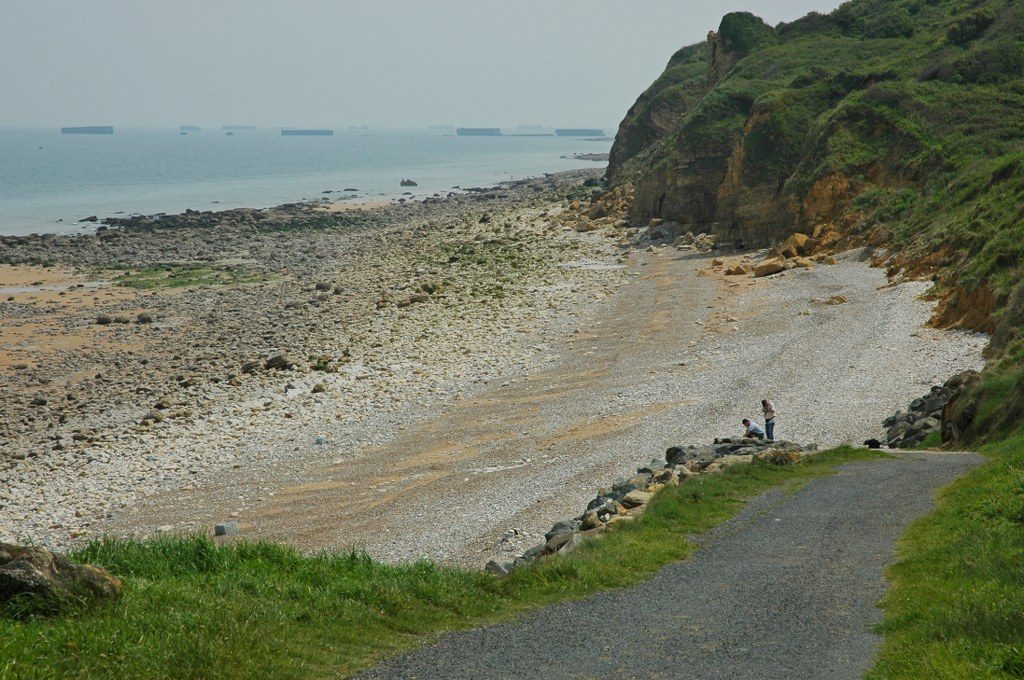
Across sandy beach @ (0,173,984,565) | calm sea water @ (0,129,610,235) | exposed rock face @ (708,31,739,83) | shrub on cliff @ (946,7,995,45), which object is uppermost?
exposed rock face @ (708,31,739,83)

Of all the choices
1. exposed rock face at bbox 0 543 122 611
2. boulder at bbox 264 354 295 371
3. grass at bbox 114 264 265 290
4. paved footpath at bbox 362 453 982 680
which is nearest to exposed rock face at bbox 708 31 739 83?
grass at bbox 114 264 265 290

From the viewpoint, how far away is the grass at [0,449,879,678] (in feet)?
23.1

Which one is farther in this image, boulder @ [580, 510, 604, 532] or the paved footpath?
boulder @ [580, 510, 604, 532]

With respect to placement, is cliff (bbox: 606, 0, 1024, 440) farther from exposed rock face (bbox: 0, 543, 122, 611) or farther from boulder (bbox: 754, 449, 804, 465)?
exposed rock face (bbox: 0, 543, 122, 611)

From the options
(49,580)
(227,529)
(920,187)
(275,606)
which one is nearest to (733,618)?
(275,606)

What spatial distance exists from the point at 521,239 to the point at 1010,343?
140 ft

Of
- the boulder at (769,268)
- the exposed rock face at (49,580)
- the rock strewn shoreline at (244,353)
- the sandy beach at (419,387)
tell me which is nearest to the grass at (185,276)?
the sandy beach at (419,387)

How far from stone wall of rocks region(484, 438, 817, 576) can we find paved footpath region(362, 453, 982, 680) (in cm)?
208

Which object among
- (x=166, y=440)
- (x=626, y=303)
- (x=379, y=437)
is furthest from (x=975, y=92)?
(x=166, y=440)

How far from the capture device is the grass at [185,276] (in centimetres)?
5234

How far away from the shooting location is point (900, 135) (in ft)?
→ 152

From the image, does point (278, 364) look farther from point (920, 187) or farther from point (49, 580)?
point (920, 187)

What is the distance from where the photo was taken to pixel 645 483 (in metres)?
17.7

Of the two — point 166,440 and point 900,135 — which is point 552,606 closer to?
point 166,440
